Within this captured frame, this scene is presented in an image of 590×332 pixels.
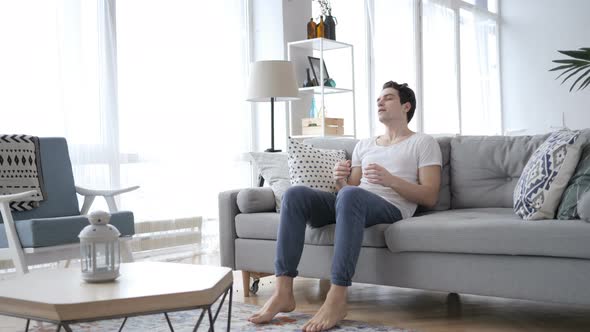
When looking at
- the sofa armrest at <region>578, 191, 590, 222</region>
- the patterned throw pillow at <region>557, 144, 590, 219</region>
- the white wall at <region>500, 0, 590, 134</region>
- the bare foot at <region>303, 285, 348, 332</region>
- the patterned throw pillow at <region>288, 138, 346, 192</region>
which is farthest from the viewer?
the white wall at <region>500, 0, 590, 134</region>

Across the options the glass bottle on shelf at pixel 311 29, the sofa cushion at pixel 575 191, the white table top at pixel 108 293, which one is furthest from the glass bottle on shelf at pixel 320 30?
the white table top at pixel 108 293

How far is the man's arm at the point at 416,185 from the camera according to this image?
2.90m

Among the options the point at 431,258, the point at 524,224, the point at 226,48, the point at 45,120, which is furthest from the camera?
the point at 226,48

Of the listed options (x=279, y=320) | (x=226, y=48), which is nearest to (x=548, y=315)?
(x=279, y=320)

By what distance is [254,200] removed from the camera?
335 cm

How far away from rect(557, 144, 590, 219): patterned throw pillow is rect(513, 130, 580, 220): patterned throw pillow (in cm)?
2

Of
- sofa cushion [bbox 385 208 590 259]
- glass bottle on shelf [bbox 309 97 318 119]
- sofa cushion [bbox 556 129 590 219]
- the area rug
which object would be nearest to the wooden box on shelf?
glass bottle on shelf [bbox 309 97 318 119]

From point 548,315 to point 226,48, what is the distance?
3423mm

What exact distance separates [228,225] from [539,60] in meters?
6.71

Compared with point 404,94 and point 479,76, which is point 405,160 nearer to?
point 404,94

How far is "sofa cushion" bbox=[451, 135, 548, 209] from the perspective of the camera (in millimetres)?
3133

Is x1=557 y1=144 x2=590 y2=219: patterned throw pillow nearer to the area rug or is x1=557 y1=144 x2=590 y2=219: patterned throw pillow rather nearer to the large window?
the area rug

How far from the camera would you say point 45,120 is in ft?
13.2

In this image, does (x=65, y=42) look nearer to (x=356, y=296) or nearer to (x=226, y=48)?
(x=226, y=48)
